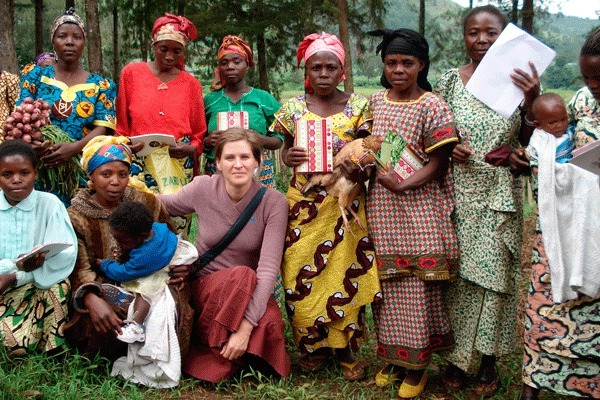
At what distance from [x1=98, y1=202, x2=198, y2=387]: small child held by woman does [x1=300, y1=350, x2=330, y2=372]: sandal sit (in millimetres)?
850

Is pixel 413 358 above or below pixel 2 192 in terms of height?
below

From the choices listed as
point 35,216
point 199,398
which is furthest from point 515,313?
point 35,216

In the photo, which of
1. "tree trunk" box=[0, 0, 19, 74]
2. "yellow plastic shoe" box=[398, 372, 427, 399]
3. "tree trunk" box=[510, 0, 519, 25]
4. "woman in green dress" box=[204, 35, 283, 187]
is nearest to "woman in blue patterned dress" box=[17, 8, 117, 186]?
"woman in green dress" box=[204, 35, 283, 187]

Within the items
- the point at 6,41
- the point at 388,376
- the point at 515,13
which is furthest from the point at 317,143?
the point at 515,13

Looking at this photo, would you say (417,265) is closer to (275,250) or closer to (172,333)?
(275,250)

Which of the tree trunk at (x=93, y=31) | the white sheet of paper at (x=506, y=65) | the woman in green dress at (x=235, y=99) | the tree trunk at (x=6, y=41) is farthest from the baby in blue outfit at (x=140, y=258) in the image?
the tree trunk at (x=93, y=31)

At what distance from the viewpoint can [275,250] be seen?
12.6 ft

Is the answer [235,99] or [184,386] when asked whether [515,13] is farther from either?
[184,386]

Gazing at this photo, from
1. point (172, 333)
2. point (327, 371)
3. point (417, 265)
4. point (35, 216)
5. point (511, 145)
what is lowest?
point (327, 371)

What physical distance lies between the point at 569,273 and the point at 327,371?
1728mm

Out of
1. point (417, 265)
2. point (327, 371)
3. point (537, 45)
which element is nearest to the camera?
point (537, 45)

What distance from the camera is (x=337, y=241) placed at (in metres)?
3.89

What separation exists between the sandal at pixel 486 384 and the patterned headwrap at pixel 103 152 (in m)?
2.56

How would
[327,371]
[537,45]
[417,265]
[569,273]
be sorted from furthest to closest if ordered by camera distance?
[327,371] → [417,265] → [537,45] → [569,273]
